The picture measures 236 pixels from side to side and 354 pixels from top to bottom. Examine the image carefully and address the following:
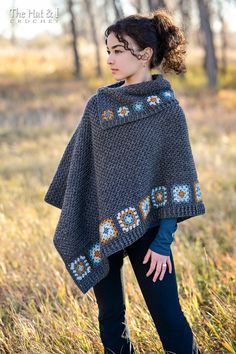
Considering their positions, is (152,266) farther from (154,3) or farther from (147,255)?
(154,3)

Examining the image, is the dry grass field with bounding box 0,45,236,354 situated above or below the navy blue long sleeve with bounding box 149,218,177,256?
below

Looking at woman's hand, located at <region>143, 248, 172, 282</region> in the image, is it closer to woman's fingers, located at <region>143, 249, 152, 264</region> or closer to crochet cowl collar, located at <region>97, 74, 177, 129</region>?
woman's fingers, located at <region>143, 249, 152, 264</region>

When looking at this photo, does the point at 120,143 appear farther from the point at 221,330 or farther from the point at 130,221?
the point at 221,330

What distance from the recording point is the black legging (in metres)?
2.41

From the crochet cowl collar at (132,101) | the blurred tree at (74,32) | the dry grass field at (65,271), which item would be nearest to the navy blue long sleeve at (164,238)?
the crochet cowl collar at (132,101)

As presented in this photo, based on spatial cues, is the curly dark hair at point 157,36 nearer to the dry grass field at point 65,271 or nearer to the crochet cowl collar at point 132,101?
the crochet cowl collar at point 132,101

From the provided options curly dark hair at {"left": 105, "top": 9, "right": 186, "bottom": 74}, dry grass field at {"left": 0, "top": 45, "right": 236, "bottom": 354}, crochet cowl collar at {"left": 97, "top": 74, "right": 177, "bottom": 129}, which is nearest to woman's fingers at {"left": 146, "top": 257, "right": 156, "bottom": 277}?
crochet cowl collar at {"left": 97, "top": 74, "right": 177, "bottom": 129}

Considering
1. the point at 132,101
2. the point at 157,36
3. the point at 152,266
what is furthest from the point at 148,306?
the point at 157,36

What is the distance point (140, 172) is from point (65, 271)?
197 cm

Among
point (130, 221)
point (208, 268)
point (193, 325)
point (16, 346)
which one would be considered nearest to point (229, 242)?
point (208, 268)

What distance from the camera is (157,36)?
2.50 m

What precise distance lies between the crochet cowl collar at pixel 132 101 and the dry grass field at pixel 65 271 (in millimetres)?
1248

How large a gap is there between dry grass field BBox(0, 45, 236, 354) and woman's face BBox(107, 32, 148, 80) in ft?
4.66

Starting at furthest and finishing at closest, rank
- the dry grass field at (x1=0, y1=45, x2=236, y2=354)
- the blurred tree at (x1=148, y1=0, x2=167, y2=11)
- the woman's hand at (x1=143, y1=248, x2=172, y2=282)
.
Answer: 1. the blurred tree at (x1=148, y1=0, x2=167, y2=11)
2. the dry grass field at (x1=0, y1=45, x2=236, y2=354)
3. the woman's hand at (x1=143, y1=248, x2=172, y2=282)
